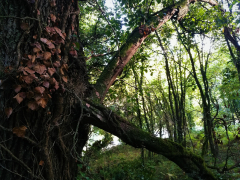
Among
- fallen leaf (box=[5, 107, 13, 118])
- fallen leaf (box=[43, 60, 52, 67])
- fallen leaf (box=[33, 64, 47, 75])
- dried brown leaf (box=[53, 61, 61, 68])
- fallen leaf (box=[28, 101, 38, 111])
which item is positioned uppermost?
dried brown leaf (box=[53, 61, 61, 68])

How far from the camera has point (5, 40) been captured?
1599 mm

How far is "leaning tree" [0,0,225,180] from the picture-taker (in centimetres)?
144

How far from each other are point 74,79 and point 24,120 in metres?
0.73

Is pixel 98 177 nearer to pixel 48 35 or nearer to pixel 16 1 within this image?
pixel 48 35

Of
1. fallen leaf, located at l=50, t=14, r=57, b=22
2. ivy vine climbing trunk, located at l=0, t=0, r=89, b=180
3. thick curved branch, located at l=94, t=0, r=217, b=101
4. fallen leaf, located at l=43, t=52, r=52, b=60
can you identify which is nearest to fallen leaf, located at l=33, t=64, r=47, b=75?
ivy vine climbing trunk, located at l=0, t=0, r=89, b=180

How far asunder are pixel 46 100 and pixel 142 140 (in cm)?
113

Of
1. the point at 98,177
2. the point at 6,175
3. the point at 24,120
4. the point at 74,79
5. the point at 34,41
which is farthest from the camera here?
the point at 98,177

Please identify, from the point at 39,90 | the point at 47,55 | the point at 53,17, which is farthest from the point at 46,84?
the point at 53,17

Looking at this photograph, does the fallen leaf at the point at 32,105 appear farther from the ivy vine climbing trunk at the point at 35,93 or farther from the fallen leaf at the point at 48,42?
the fallen leaf at the point at 48,42

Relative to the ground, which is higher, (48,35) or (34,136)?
(48,35)

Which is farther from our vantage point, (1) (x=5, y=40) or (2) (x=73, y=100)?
(2) (x=73, y=100)

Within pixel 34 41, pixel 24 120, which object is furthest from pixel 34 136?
pixel 34 41

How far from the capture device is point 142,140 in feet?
6.10

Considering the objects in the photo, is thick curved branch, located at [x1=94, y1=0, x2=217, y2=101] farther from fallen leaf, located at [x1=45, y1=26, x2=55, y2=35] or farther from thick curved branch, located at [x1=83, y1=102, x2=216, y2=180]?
fallen leaf, located at [x1=45, y1=26, x2=55, y2=35]
